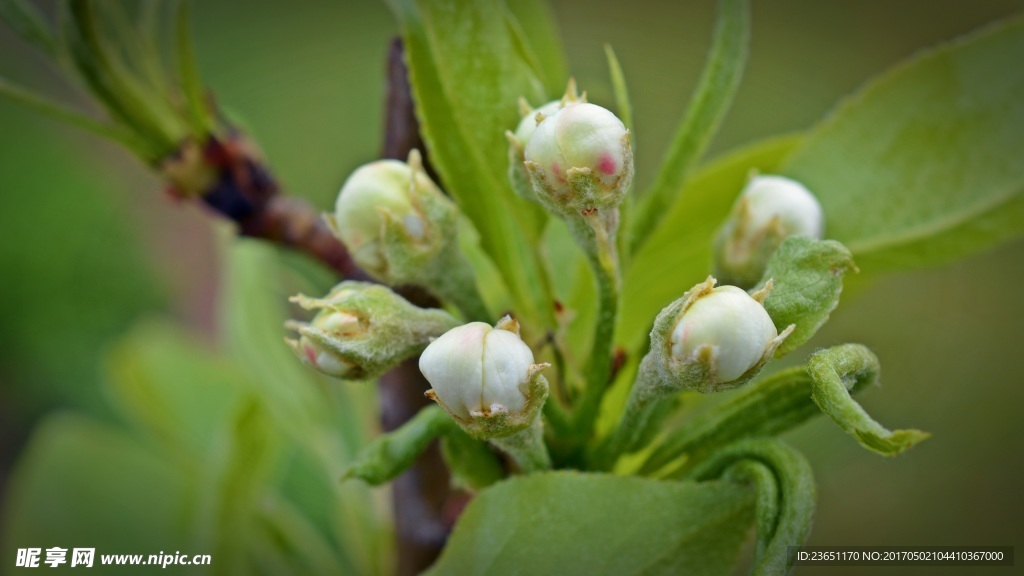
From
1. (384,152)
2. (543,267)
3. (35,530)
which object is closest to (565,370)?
(543,267)

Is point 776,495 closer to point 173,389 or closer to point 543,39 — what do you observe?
point 543,39

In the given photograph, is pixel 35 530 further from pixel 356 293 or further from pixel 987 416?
pixel 987 416

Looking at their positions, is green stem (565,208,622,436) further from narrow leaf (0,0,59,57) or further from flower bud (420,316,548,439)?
narrow leaf (0,0,59,57)

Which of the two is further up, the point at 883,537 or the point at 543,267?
the point at 543,267

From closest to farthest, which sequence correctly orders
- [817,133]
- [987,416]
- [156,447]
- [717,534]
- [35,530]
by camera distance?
[717,534] < [817,133] < [35,530] < [156,447] < [987,416]

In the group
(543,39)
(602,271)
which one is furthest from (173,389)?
(602,271)
